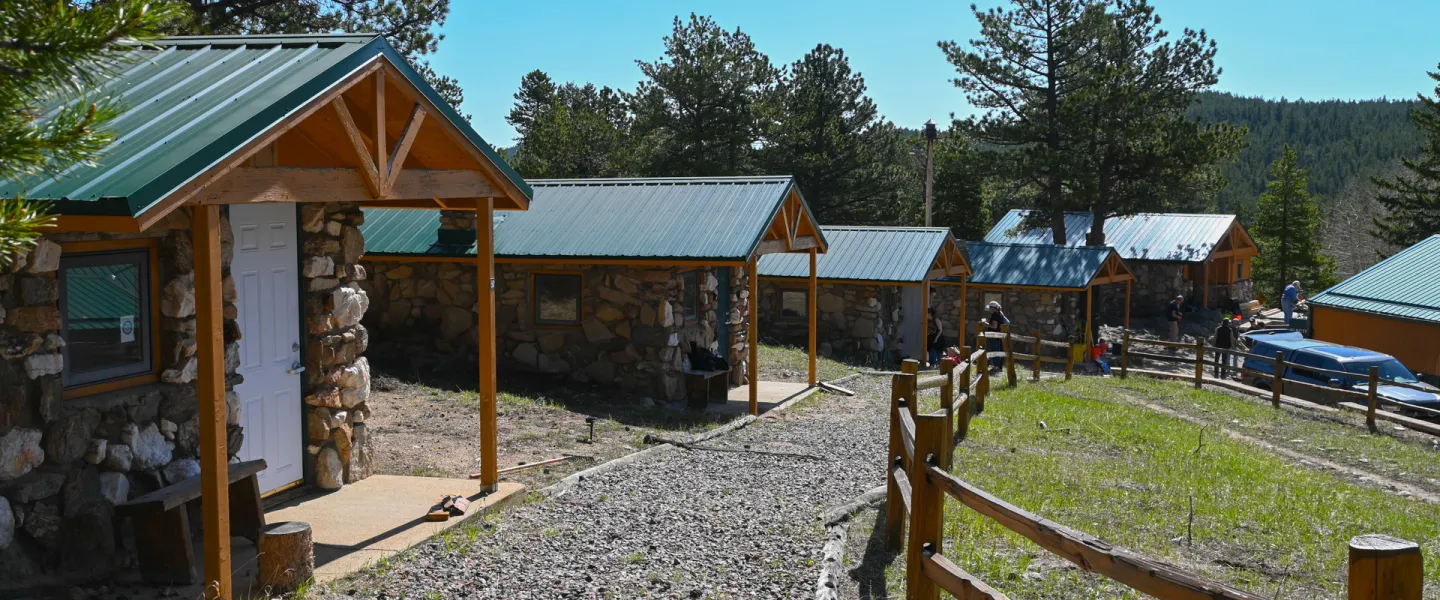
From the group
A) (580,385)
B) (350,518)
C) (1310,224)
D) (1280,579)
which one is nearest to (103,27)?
(350,518)

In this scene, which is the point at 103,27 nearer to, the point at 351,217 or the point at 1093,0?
the point at 351,217

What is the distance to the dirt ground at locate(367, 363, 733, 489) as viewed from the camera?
9.98m

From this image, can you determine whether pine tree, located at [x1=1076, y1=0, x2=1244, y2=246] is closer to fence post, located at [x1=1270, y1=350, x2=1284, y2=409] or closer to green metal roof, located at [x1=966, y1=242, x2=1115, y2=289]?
green metal roof, located at [x1=966, y1=242, x2=1115, y2=289]

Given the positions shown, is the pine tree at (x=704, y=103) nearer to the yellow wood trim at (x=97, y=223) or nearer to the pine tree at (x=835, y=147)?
the pine tree at (x=835, y=147)

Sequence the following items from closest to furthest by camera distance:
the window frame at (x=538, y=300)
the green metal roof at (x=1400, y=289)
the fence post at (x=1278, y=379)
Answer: the window frame at (x=538, y=300), the fence post at (x=1278, y=379), the green metal roof at (x=1400, y=289)

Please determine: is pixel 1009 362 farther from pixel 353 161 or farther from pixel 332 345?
pixel 353 161

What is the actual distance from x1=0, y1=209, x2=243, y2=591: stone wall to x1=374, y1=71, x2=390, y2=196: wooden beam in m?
1.22

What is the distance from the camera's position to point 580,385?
1511cm

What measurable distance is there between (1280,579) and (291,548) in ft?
19.3

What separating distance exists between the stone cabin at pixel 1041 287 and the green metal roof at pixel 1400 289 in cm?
533

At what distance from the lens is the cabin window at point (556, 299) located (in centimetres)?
1525

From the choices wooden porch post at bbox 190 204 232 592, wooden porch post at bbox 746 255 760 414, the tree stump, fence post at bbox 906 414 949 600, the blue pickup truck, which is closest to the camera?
fence post at bbox 906 414 949 600

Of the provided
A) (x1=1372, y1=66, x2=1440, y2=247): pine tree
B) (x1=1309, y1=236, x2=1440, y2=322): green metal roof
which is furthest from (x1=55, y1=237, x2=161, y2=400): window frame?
(x1=1372, y1=66, x2=1440, y2=247): pine tree

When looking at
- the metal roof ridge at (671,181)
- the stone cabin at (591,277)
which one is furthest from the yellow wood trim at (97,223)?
the metal roof ridge at (671,181)
